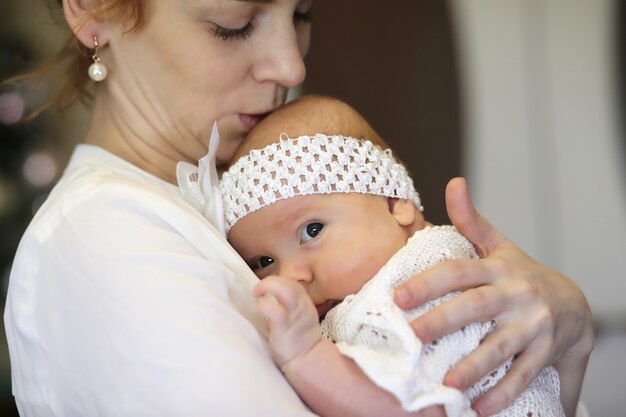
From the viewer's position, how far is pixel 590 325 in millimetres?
1407

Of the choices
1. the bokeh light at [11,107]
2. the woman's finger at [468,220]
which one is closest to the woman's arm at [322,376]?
the woman's finger at [468,220]

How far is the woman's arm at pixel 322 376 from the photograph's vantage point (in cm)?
106

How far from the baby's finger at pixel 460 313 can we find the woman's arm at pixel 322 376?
0.10m

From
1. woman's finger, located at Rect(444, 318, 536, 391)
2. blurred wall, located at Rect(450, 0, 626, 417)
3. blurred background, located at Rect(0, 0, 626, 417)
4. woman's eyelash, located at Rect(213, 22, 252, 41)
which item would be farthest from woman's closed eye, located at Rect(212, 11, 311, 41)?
blurred wall, located at Rect(450, 0, 626, 417)

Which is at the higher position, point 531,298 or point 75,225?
point 75,225

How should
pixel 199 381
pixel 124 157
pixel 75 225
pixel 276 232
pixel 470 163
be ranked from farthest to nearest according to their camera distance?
pixel 470 163 < pixel 124 157 < pixel 276 232 < pixel 75 225 < pixel 199 381

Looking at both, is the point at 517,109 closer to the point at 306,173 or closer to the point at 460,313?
the point at 306,173

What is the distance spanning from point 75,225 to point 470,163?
107 inches

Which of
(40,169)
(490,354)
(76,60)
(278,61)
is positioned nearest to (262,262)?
(278,61)

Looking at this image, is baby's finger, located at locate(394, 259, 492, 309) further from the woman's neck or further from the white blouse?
the woman's neck

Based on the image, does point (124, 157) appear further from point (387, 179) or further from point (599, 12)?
point (599, 12)

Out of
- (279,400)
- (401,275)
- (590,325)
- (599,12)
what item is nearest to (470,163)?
(599,12)

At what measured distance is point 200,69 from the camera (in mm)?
1452

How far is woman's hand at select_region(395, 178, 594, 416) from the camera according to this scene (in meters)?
1.11
